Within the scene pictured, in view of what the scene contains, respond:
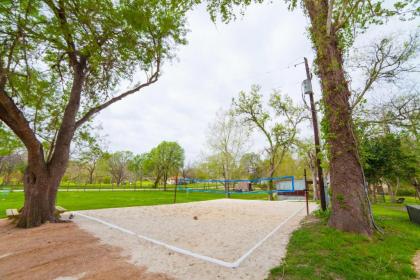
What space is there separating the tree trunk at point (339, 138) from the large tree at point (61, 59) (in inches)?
158

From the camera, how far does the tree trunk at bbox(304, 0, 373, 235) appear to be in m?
4.21

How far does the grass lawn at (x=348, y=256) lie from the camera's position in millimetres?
2566

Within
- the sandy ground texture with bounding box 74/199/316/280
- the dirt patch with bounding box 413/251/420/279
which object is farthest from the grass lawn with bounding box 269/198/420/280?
the sandy ground texture with bounding box 74/199/316/280

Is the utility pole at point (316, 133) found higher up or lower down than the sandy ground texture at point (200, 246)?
higher up

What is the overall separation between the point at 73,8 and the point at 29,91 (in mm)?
3458

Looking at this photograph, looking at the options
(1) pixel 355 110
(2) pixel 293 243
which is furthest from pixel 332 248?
(1) pixel 355 110

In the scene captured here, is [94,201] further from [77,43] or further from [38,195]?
[77,43]

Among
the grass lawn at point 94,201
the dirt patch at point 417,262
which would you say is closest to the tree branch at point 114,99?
the grass lawn at point 94,201

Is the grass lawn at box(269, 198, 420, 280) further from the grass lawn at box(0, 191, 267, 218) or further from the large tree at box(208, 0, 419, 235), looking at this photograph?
the grass lawn at box(0, 191, 267, 218)

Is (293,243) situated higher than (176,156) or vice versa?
(176,156)

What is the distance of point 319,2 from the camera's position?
16.7 ft

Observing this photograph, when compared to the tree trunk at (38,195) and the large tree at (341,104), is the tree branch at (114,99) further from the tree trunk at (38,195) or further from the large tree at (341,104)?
the large tree at (341,104)

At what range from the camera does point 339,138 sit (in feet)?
15.1

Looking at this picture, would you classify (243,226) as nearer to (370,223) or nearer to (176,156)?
(370,223)
